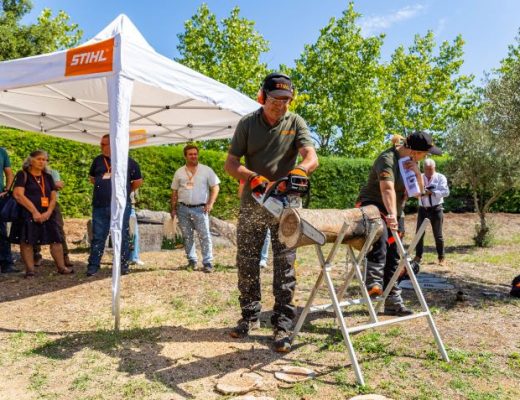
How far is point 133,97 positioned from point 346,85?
18.1 meters

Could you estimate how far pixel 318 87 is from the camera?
23.8m

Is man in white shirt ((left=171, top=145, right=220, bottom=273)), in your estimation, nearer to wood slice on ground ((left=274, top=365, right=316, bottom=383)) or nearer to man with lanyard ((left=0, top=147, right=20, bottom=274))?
man with lanyard ((left=0, top=147, right=20, bottom=274))

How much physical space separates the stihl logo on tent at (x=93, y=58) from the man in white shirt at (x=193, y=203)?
100 inches

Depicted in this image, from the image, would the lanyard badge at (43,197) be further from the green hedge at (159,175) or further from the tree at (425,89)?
the tree at (425,89)

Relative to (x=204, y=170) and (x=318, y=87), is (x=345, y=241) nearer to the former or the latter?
(x=204, y=170)

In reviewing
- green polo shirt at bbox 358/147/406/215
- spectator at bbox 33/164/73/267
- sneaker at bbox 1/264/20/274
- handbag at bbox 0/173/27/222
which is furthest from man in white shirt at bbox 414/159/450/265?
sneaker at bbox 1/264/20/274

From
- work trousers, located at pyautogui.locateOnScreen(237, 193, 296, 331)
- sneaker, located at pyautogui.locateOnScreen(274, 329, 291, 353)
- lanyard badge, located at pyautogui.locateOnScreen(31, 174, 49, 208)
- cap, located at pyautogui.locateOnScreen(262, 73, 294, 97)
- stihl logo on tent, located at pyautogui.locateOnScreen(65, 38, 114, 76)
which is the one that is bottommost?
sneaker, located at pyautogui.locateOnScreen(274, 329, 291, 353)

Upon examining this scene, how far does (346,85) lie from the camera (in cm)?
2338

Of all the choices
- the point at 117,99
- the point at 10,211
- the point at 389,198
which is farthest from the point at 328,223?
the point at 10,211

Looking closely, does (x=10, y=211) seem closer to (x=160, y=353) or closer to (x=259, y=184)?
(x=160, y=353)

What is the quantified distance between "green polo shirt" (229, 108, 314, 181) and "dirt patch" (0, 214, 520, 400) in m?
1.41

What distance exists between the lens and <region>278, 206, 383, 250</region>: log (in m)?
3.22

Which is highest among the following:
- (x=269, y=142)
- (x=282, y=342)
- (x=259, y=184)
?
(x=269, y=142)

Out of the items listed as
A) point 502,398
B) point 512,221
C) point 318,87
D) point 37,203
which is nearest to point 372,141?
point 318,87
